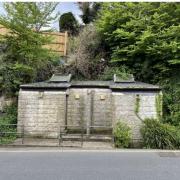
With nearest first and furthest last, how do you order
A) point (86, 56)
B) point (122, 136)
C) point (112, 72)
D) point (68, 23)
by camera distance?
point (122, 136)
point (112, 72)
point (86, 56)
point (68, 23)

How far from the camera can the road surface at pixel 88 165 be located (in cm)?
645

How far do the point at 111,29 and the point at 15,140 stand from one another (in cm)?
790

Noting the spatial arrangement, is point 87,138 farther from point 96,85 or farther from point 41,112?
point 96,85

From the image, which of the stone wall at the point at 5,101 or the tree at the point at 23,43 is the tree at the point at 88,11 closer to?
the tree at the point at 23,43

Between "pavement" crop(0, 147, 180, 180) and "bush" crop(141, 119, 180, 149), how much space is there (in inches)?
23.5

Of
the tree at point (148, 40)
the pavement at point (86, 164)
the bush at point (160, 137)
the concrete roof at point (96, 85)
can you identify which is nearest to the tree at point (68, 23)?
the tree at point (148, 40)

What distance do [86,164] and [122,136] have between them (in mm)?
3079

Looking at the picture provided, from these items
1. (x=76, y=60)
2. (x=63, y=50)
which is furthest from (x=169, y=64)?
(x=63, y=50)

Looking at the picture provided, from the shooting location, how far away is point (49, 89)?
11.8m

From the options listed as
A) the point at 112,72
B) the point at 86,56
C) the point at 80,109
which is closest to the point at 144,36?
the point at 112,72

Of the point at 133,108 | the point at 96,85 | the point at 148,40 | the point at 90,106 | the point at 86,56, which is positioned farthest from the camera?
the point at 86,56

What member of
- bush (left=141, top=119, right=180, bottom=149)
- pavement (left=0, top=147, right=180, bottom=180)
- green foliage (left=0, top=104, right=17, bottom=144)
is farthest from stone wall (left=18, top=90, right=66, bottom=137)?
bush (left=141, top=119, right=180, bottom=149)

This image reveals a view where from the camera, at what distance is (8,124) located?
11.1 metres

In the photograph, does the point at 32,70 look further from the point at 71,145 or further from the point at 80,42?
the point at 71,145
